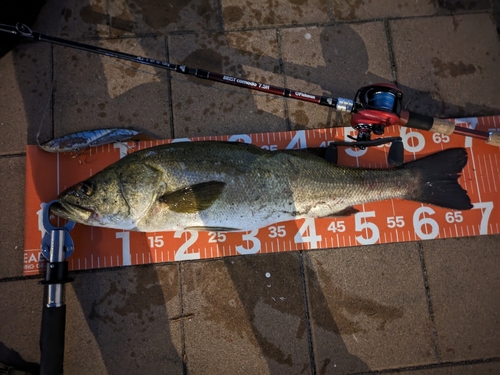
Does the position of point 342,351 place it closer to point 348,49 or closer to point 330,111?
point 330,111

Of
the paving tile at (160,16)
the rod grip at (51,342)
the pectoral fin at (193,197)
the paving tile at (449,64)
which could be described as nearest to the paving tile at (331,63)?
the paving tile at (449,64)

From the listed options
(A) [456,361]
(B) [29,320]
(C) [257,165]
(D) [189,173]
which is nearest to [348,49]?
(C) [257,165]

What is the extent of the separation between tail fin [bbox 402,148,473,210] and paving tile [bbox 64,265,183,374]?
2872 millimetres

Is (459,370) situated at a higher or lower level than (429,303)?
lower

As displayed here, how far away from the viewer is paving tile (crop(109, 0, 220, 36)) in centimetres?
416

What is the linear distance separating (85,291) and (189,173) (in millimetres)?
1862

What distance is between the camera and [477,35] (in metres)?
4.19

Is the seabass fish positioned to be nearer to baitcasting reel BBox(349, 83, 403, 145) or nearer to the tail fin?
the tail fin

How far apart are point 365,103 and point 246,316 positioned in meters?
2.60

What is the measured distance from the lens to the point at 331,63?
4121 millimetres

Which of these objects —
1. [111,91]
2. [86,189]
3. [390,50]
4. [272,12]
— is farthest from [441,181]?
[111,91]

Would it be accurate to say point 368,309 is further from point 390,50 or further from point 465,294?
point 390,50

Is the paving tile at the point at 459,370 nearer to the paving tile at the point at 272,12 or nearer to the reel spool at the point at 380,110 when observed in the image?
the reel spool at the point at 380,110

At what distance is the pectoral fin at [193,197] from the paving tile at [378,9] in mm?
2810
